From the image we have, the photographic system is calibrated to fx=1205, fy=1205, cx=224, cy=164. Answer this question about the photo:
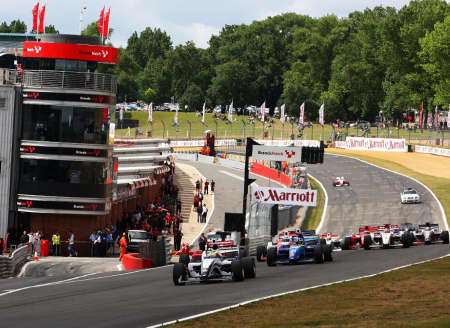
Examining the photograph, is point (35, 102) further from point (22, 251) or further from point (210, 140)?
point (210, 140)

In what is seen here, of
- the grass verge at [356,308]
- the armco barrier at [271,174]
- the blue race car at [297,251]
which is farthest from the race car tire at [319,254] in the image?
the armco barrier at [271,174]

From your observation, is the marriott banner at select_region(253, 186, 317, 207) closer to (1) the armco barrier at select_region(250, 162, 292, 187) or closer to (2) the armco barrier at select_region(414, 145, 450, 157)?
(1) the armco barrier at select_region(250, 162, 292, 187)

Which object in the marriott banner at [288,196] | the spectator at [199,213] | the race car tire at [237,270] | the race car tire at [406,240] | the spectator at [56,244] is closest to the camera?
the race car tire at [237,270]

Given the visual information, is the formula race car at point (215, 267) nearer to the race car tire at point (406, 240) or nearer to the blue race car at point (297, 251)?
the blue race car at point (297, 251)

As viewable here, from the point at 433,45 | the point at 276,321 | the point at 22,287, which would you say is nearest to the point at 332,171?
the point at 433,45

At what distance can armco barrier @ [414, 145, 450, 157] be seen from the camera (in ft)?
413

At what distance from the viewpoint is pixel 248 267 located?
36.4 meters

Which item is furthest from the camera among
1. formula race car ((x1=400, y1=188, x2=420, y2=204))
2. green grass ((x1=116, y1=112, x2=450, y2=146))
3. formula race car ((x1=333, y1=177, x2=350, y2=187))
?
green grass ((x1=116, y1=112, x2=450, y2=146))

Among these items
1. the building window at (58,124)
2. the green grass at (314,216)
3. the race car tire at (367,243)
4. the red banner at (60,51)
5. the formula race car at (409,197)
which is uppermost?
the red banner at (60,51)

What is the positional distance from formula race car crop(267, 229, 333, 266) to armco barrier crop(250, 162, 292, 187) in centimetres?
4405

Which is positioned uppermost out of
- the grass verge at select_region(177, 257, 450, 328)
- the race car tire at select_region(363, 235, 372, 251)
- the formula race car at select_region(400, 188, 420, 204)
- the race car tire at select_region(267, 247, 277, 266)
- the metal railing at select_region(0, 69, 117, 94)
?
the metal railing at select_region(0, 69, 117, 94)

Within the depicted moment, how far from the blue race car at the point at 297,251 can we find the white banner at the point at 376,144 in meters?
90.7

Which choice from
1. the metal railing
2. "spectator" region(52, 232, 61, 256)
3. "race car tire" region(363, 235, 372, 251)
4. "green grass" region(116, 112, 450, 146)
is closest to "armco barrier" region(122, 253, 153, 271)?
"spectator" region(52, 232, 61, 256)

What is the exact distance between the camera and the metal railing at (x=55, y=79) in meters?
58.7
